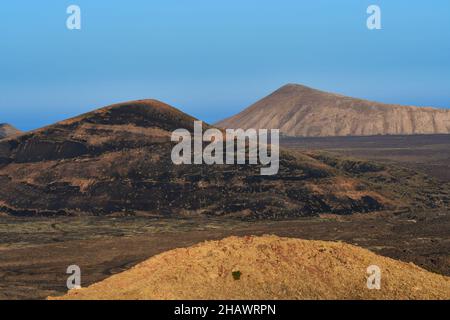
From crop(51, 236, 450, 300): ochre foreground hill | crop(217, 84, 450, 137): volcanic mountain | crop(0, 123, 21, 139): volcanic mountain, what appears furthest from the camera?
crop(217, 84, 450, 137): volcanic mountain

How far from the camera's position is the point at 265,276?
17.5 meters

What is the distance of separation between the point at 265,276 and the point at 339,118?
140 metres

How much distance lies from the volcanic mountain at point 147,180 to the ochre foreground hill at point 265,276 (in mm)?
24305

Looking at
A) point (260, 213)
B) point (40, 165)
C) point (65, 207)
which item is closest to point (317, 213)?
point (260, 213)

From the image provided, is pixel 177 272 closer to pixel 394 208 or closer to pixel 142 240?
pixel 142 240

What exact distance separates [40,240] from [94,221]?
24.0ft

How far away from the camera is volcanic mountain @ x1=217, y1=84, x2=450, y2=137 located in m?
149

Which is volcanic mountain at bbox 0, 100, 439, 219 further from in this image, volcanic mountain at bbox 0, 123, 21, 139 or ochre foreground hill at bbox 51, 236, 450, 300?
volcanic mountain at bbox 0, 123, 21, 139

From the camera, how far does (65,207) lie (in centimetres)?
4581

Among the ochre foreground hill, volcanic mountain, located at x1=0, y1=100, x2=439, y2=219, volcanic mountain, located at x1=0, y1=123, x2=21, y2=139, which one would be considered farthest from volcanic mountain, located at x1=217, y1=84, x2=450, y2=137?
the ochre foreground hill

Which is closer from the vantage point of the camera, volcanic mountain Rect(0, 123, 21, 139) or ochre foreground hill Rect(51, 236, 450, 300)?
ochre foreground hill Rect(51, 236, 450, 300)

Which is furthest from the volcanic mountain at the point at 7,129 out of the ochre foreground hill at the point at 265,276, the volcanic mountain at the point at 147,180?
the ochre foreground hill at the point at 265,276

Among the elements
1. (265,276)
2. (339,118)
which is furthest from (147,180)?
(339,118)

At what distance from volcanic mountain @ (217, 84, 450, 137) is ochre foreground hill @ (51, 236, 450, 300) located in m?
131
